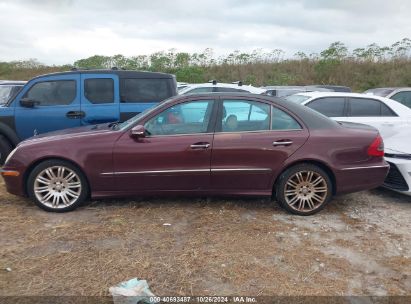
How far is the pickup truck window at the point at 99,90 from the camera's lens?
22.2 feet

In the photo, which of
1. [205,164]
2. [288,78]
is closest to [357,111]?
[205,164]

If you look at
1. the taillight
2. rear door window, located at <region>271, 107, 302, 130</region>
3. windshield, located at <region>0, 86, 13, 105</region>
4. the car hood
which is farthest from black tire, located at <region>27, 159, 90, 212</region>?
windshield, located at <region>0, 86, 13, 105</region>

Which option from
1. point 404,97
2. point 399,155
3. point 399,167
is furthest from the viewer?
point 404,97

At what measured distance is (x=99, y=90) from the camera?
22.2 ft

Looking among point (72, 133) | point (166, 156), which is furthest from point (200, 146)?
point (72, 133)

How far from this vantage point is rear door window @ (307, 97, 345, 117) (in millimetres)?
7626

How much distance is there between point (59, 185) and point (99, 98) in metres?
2.36

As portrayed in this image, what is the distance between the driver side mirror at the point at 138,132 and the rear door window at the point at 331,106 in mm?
4103

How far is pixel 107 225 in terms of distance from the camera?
4477 mm

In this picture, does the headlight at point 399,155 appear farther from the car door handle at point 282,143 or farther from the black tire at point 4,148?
the black tire at point 4,148

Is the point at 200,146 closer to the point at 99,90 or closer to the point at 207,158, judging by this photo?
the point at 207,158

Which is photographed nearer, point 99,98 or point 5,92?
point 99,98

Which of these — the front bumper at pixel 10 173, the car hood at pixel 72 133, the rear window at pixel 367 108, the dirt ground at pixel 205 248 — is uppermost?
the rear window at pixel 367 108

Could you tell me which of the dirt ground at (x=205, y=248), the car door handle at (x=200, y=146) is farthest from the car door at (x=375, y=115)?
the car door handle at (x=200, y=146)
